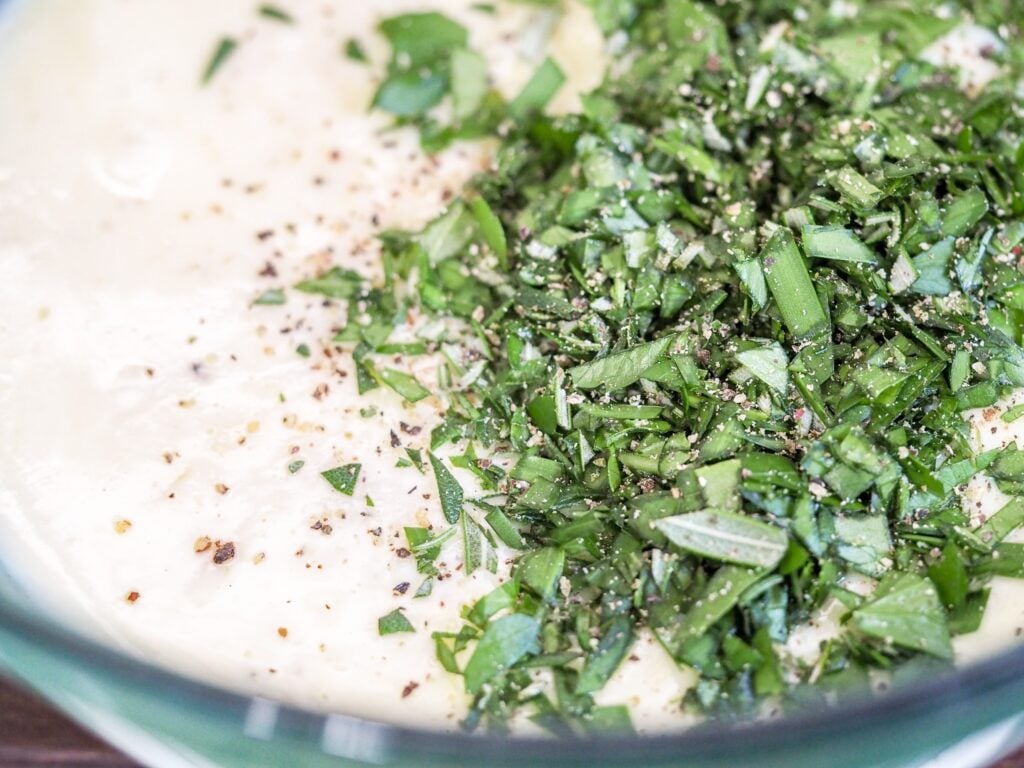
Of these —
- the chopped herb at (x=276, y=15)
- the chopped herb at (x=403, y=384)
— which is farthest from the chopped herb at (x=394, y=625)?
the chopped herb at (x=276, y=15)

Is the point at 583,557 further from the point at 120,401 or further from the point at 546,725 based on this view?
the point at 120,401

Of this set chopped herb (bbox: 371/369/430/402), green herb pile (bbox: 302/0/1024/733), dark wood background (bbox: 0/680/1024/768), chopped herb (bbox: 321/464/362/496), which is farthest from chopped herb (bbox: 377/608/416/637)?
dark wood background (bbox: 0/680/1024/768)

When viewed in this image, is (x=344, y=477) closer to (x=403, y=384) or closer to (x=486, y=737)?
(x=403, y=384)

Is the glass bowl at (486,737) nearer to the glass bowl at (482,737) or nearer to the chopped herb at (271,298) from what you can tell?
the glass bowl at (482,737)

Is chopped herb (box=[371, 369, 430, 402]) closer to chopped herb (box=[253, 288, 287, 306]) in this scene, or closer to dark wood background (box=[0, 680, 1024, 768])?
chopped herb (box=[253, 288, 287, 306])

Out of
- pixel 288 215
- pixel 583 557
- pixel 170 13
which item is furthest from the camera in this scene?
pixel 170 13

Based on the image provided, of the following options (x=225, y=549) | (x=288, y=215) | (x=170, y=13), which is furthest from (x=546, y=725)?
(x=170, y=13)

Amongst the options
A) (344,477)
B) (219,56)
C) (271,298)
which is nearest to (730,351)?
(344,477)
